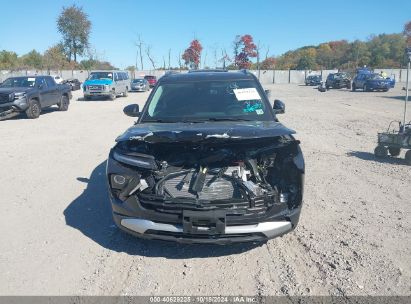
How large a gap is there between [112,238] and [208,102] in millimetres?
2193

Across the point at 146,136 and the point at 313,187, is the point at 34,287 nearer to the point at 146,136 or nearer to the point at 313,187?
the point at 146,136

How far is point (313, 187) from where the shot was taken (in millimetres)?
6266

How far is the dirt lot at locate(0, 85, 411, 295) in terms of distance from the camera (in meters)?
3.46

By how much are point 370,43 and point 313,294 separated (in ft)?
310

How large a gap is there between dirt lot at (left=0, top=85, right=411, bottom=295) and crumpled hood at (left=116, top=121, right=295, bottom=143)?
4.07 ft

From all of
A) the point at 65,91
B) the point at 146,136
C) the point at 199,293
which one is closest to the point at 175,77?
the point at 146,136

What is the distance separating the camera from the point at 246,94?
17.5 ft

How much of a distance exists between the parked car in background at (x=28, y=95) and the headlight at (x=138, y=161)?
13659 millimetres

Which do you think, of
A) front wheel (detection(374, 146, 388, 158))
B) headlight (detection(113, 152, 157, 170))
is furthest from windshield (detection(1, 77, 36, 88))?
headlight (detection(113, 152, 157, 170))

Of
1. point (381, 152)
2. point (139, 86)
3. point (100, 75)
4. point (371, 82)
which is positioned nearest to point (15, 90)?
point (100, 75)

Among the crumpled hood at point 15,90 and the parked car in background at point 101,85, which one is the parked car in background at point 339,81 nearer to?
the parked car in background at point 101,85

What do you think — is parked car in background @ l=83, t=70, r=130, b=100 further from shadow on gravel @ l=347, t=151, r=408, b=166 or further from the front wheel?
the front wheel

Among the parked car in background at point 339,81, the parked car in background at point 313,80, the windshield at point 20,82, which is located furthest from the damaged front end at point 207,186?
the parked car in background at point 313,80

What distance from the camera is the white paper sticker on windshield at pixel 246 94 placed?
5.30 metres
